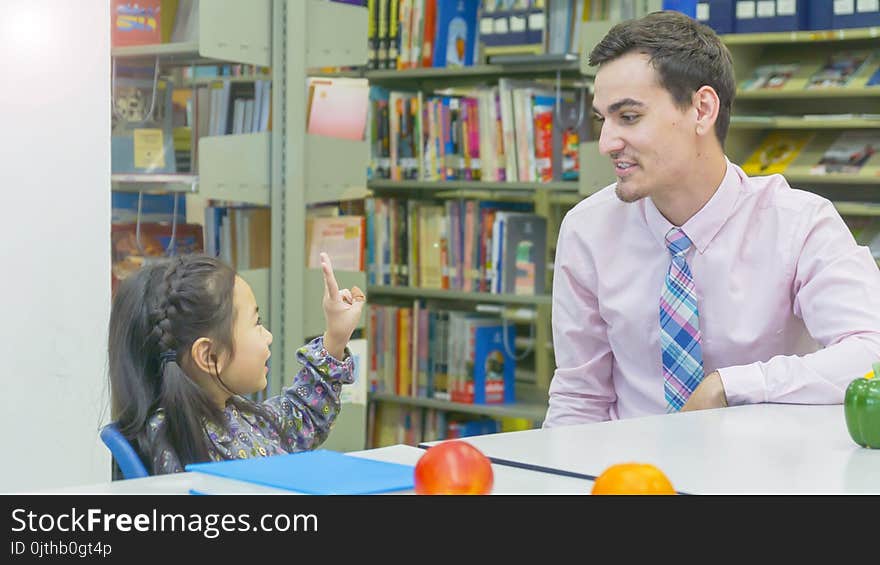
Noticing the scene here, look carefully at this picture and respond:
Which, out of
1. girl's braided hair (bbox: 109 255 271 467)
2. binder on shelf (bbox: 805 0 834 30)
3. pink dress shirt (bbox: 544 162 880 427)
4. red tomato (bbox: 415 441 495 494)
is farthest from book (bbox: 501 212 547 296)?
red tomato (bbox: 415 441 495 494)

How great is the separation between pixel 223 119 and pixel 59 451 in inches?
43.3

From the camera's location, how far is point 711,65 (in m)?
2.35

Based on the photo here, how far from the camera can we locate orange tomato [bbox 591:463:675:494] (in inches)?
38.7

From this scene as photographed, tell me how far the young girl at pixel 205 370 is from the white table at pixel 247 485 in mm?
480

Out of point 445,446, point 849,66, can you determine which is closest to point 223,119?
point 849,66

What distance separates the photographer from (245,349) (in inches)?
79.9

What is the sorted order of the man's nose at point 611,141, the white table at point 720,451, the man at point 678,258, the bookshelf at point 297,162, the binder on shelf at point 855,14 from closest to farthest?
the white table at point 720,451, the man at point 678,258, the man's nose at point 611,141, the bookshelf at point 297,162, the binder on shelf at point 855,14

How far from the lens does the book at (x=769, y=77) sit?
462cm

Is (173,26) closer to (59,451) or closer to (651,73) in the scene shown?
(59,451)

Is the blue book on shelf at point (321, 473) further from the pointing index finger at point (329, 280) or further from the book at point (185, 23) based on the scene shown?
the book at point (185, 23)

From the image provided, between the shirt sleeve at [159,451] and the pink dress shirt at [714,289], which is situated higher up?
the pink dress shirt at [714,289]

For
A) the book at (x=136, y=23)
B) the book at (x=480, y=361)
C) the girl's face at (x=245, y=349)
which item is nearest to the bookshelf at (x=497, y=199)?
the book at (x=480, y=361)

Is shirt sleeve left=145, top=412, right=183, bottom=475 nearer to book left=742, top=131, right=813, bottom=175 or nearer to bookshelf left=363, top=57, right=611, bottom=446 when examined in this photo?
bookshelf left=363, top=57, right=611, bottom=446

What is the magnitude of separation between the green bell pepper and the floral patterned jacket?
829mm
